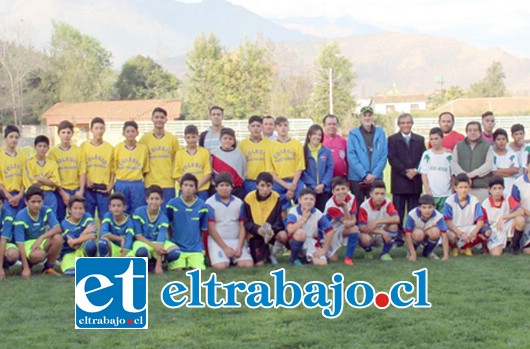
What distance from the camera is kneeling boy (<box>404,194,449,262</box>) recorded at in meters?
7.61

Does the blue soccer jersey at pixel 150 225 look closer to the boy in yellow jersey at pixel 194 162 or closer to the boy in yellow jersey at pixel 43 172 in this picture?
A: the boy in yellow jersey at pixel 194 162

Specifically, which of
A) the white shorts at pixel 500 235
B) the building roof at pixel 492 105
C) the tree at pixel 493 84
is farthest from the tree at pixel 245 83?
the white shorts at pixel 500 235

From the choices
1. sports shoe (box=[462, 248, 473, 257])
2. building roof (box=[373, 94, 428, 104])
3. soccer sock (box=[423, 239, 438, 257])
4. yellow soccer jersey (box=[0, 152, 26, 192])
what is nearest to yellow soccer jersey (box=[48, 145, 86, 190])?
yellow soccer jersey (box=[0, 152, 26, 192])

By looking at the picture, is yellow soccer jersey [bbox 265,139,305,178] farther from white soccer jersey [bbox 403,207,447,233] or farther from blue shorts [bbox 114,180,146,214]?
blue shorts [bbox 114,180,146,214]

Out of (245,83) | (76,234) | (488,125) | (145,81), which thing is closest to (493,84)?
(245,83)

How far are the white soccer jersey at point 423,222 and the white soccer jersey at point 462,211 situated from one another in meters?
0.22

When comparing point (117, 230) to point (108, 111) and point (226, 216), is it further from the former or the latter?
point (108, 111)

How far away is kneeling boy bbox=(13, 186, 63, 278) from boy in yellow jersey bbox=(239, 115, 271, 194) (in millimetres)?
2179

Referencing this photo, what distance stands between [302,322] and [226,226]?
2.54m

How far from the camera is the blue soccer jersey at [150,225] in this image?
7254 millimetres

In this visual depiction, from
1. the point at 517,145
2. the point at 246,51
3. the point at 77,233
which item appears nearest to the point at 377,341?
the point at 77,233

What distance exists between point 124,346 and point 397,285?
2.58m

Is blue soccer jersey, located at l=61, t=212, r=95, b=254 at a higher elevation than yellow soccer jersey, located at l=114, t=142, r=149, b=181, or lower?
lower

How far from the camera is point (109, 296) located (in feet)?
17.9
